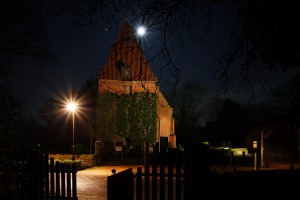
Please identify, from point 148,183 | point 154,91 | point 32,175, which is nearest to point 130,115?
point 154,91

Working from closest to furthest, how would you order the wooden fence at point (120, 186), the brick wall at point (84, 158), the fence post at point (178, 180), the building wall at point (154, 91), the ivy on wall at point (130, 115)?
1. the wooden fence at point (120, 186)
2. the fence post at point (178, 180)
3. the brick wall at point (84, 158)
4. the ivy on wall at point (130, 115)
5. the building wall at point (154, 91)

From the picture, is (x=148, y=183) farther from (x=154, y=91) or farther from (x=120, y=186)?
(x=154, y=91)

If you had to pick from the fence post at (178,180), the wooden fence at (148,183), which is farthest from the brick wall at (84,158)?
the fence post at (178,180)

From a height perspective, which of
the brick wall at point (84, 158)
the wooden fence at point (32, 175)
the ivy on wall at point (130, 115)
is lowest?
the brick wall at point (84, 158)

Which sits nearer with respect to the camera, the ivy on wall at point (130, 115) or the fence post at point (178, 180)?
the fence post at point (178, 180)

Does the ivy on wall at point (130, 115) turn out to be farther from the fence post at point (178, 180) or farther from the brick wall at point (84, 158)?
the fence post at point (178, 180)

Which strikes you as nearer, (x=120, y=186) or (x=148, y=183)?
(x=120, y=186)

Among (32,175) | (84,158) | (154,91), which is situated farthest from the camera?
(154,91)

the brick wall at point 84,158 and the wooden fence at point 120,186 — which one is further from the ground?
the wooden fence at point 120,186

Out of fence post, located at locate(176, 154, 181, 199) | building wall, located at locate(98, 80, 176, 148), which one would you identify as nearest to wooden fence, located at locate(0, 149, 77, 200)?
fence post, located at locate(176, 154, 181, 199)

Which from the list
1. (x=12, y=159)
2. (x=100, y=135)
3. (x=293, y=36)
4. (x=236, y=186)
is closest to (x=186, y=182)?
(x=236, y=186)

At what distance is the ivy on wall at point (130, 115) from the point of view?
36531mm

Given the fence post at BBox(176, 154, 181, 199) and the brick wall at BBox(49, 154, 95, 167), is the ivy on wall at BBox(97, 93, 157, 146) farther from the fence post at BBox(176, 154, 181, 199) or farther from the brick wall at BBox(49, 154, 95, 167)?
the fence post at BBox(176, 154, 181, 199)

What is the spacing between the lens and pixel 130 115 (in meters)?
37.1
